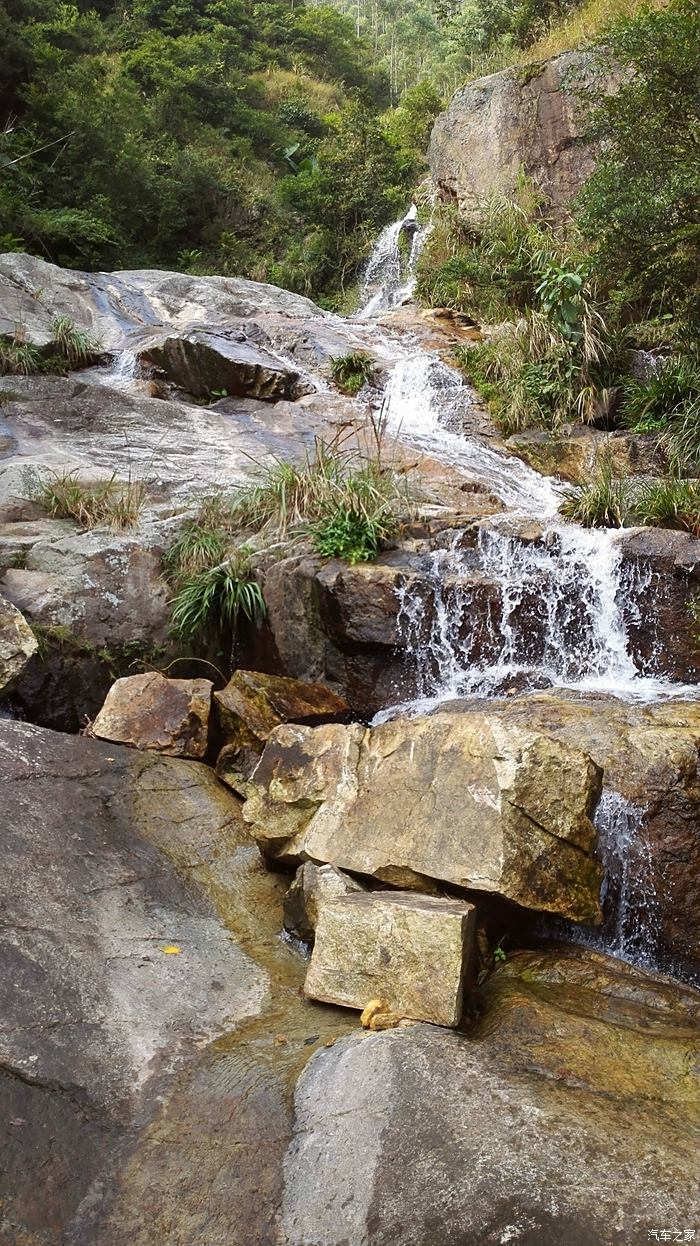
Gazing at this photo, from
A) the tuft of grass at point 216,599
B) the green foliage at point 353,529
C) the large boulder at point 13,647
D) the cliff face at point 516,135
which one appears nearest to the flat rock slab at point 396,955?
the large boulder at point 13,647

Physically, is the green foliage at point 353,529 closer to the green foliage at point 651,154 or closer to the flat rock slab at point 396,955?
the flat rock slab at point 396,955

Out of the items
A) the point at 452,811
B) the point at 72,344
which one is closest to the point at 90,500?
the point at 72,344

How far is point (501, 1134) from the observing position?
2.57 metres

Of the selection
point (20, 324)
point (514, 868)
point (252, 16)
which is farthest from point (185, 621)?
point (252, 16)

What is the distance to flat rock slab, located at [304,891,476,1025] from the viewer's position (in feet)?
10.8

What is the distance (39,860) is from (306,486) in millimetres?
4536

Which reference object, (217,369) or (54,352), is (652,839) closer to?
(217,369)

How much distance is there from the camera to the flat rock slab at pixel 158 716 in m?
5.25

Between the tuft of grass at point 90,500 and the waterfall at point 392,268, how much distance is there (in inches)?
380

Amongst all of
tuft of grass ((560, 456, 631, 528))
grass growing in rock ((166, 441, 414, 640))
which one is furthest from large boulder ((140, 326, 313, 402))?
tuft of grass ((560, 456, 631, 528))

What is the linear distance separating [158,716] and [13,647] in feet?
3.32

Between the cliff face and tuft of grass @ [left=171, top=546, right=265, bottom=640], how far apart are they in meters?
10.5

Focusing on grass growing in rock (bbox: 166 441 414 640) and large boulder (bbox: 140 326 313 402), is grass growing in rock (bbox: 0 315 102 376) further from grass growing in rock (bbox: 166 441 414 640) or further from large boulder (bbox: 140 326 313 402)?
grass growing in rock (bbox: 166 441 414 640)

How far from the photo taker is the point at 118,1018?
10.3 feet
